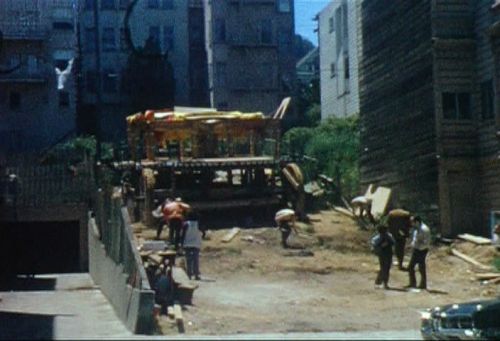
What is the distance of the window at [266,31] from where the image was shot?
61969mm

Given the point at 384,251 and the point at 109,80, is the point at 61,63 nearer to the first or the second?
the point at 109,80

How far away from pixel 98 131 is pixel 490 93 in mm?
29029

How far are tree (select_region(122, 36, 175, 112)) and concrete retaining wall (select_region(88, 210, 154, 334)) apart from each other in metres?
30.1

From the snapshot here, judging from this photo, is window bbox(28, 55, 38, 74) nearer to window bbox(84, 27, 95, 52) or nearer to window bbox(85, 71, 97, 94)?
window bbox(85, 71, 97, 94)

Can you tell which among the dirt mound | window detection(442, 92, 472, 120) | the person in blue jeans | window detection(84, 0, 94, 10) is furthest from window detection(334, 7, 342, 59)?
the person in blue jeans

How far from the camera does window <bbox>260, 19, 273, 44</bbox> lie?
203 ft

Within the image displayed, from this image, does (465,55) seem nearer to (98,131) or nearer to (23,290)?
(23,290)

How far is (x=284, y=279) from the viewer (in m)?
25.8

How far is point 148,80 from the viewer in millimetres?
58750

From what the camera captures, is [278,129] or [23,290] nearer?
[23,290]

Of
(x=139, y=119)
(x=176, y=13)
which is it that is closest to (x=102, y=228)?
(x=139, y=119)

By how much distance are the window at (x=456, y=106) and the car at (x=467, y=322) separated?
63.5ft

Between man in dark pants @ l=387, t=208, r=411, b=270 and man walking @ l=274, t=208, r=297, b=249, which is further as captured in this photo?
man walking @ l=274, t=208, r=297, b=249

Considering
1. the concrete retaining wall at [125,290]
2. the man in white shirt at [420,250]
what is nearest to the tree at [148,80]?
the concrete retaining wall at [125,290]
